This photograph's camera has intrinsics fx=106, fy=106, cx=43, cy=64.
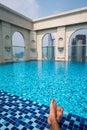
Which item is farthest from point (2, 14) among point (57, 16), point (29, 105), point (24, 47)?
point (29, 105)

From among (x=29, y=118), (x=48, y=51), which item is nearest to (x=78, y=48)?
(x=48, y=51)

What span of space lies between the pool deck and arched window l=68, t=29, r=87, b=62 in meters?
10.4

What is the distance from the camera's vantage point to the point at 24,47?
1306cm

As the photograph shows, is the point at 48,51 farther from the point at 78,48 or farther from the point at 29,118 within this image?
the point at 29,118

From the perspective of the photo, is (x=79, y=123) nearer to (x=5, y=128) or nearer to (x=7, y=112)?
(x=5, y=128)

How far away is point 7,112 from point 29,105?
48 centimetres

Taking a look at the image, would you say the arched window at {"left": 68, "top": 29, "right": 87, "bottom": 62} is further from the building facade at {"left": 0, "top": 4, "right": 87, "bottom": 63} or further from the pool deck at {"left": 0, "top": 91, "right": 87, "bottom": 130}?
the pool deck at {"left": 0, "top": 91, "right": 87, "bottom": 130}

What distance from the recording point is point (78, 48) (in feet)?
38.4

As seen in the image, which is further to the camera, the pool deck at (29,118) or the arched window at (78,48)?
the arched window at (78,48)

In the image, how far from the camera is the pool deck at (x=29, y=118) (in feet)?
5.35

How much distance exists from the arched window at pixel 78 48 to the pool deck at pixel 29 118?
10.4 metres

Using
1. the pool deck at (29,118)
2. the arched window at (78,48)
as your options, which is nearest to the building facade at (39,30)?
the arched window at (78,48)

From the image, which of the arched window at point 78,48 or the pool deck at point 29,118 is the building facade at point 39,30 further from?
the pool deck at point 29,118

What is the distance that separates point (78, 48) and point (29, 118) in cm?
1105
